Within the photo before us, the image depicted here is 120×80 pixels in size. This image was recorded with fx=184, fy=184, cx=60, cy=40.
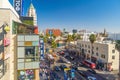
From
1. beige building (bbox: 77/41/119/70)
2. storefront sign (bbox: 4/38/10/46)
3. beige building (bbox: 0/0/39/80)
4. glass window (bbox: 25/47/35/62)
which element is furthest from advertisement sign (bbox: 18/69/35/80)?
beige building (bbox: 77/41/119/70)

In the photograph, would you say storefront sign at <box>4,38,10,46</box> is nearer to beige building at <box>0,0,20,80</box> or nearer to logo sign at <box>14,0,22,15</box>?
beige building at <box>0,0,20,80</box>

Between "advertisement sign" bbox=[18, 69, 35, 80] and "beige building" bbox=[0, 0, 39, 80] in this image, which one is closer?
"beige building" bbox=[0, 0, 39, 80]

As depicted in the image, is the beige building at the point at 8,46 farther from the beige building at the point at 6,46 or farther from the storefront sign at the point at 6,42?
the storefront sign at the point at 6,42

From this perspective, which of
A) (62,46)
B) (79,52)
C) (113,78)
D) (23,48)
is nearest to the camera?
(23,48)

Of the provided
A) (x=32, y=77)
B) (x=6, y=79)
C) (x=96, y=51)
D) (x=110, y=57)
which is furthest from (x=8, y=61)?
(x=96, y=51)

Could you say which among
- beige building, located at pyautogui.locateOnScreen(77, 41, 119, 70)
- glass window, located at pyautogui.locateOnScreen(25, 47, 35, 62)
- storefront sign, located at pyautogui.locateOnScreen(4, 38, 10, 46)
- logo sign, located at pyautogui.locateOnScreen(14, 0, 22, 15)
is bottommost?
beige building, located at pyautogui.locateOnScreen(77, 41, 119, 70)

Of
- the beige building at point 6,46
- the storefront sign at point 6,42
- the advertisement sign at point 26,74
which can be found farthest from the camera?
the advertisement sign at point 26,74

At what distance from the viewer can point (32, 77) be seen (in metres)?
29.8

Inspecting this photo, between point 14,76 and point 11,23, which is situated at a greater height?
point 11,23

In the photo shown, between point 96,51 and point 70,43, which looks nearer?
point 96,51

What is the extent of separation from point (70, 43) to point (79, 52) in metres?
20.3

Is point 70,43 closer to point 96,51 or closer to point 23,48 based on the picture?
point 96,51

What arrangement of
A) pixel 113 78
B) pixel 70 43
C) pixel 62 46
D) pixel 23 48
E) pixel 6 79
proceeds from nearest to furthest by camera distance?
pixel 6 79 < pixel 23 48 < pixel 113 78 < pixel 70 43 < pixel 62 46

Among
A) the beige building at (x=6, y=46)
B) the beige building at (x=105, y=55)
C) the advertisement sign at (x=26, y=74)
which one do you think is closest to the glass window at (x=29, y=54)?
the advertisement sign at (x=26, y=74)
